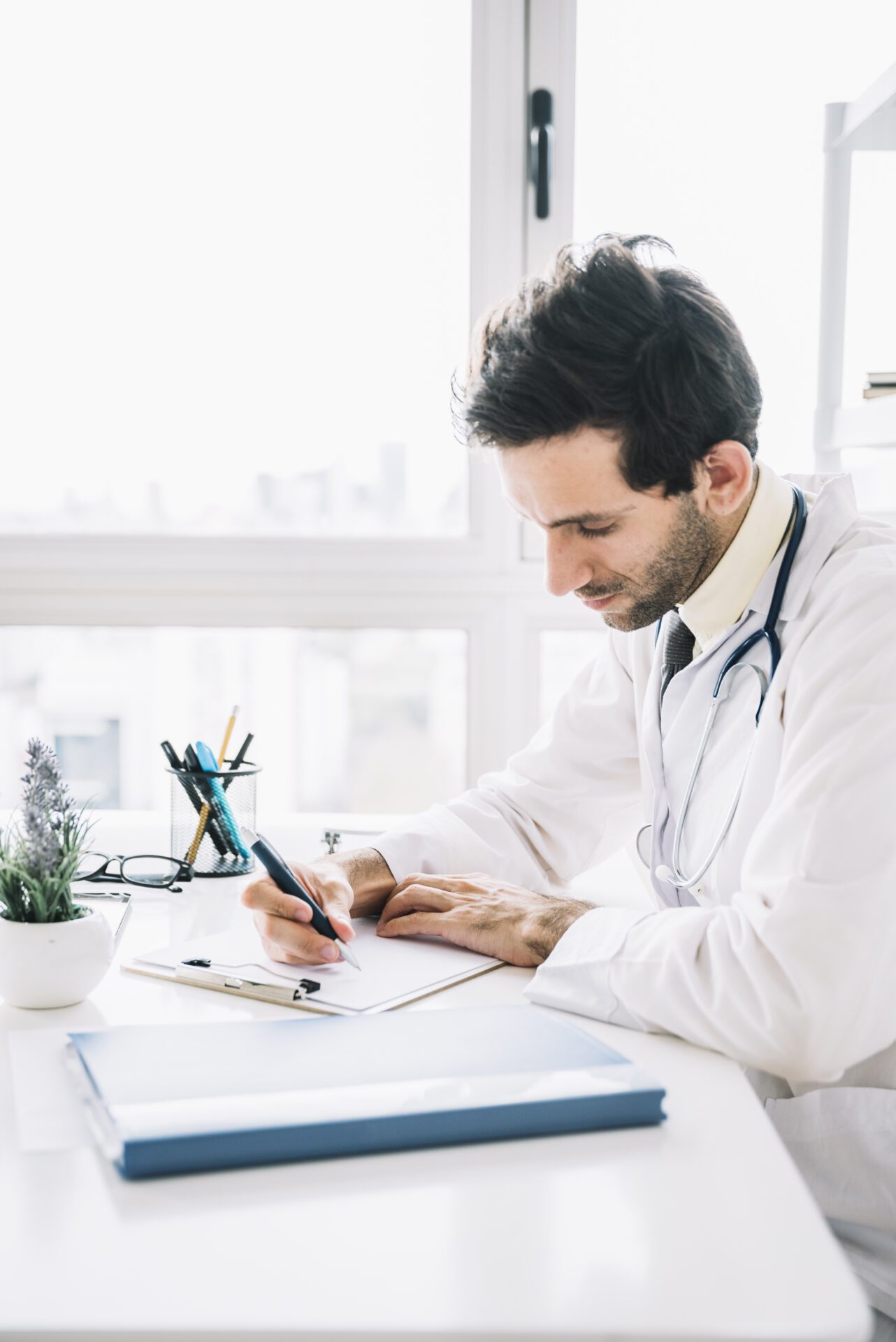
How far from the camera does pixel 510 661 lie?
7.38 feet

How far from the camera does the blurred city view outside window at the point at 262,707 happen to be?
7.48ft

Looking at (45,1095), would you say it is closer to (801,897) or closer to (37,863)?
(37,863)

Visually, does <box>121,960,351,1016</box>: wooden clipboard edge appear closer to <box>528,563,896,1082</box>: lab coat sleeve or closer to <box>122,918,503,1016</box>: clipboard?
<box>122,918,503,1016</box>: clipboard

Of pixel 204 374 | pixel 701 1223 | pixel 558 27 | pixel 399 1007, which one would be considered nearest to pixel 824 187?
pixel 558 27

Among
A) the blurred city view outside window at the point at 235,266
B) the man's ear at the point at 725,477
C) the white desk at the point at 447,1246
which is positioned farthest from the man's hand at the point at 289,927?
the blurred city view outside window at the point at 235,266

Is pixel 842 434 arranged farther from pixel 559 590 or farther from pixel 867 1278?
pixel 867 1278

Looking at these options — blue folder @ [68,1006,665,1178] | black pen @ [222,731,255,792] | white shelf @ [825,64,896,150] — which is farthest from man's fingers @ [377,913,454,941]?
white shelf @ [825,64,896,150]

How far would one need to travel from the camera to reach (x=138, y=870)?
4.78 ft

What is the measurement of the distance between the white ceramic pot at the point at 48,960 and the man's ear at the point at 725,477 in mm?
721

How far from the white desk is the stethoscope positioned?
401mm

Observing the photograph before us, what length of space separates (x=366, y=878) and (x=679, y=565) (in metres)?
0.46

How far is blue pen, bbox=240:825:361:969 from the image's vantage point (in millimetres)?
1023

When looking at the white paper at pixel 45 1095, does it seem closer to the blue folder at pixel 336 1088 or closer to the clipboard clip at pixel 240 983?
the blue folder at pixel 336 1088

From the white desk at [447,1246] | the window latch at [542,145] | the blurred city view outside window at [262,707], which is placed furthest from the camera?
the blurred city view outside window at [262,707]
